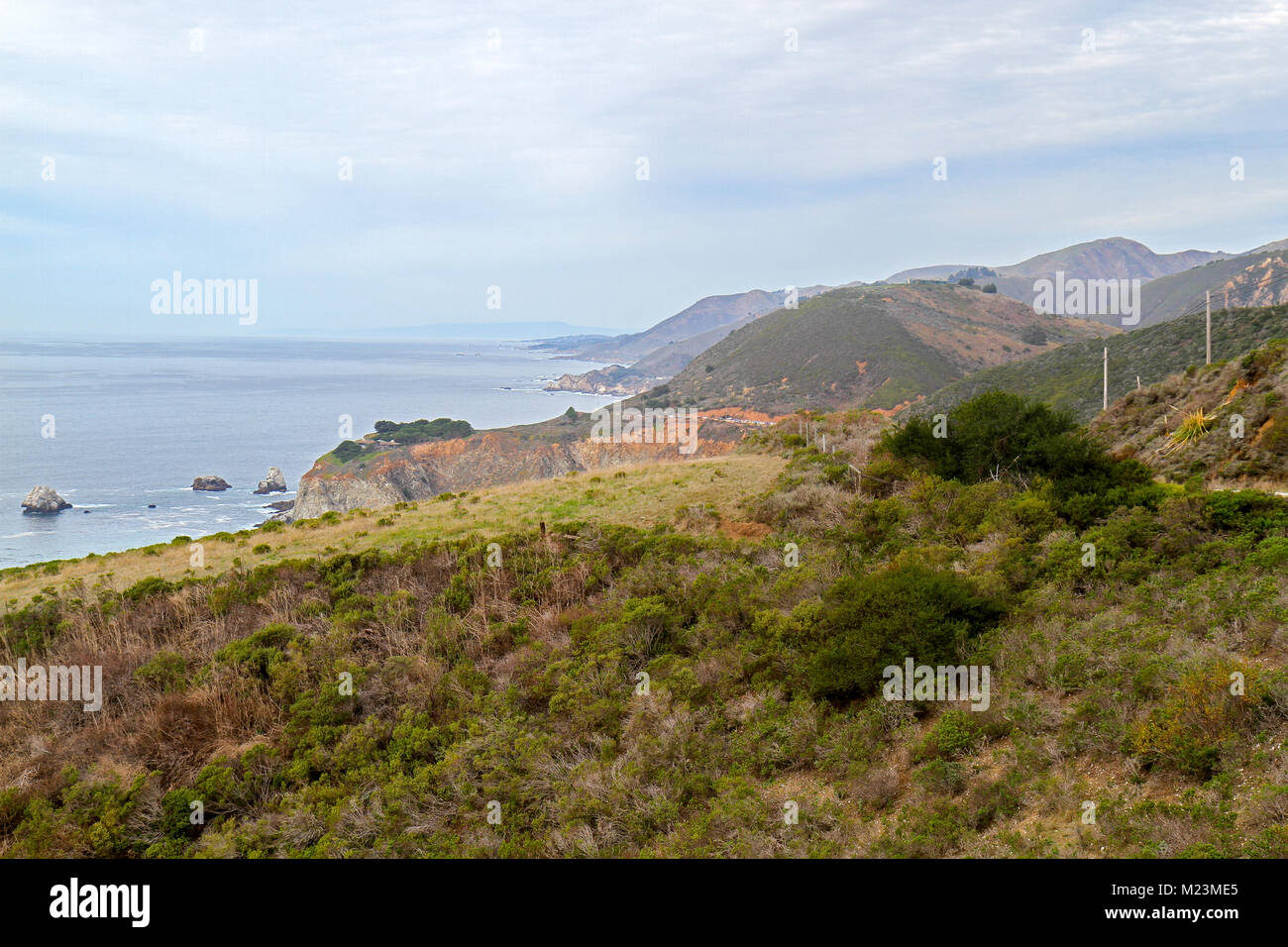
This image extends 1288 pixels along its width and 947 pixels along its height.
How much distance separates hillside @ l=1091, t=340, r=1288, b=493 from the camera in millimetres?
11602

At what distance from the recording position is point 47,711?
10711 mm

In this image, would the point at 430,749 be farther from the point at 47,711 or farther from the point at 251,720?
the point at 47,711

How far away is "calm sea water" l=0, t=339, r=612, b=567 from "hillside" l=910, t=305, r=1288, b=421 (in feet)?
205

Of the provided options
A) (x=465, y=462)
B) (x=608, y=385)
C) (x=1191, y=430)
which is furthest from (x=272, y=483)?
(x=608, y=385)

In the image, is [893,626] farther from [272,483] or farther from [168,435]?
[168,435]

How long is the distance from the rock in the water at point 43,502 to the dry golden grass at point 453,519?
64791 millimetres

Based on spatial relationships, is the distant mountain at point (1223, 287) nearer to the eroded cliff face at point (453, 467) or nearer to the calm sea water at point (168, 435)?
the eroded cliff face at point (453, 467)

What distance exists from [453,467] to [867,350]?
163 feet

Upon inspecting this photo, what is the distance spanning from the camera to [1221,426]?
1341 centimetres

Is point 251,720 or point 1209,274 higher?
point 1209,274

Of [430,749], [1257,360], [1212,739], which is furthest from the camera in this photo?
[1257,360]
